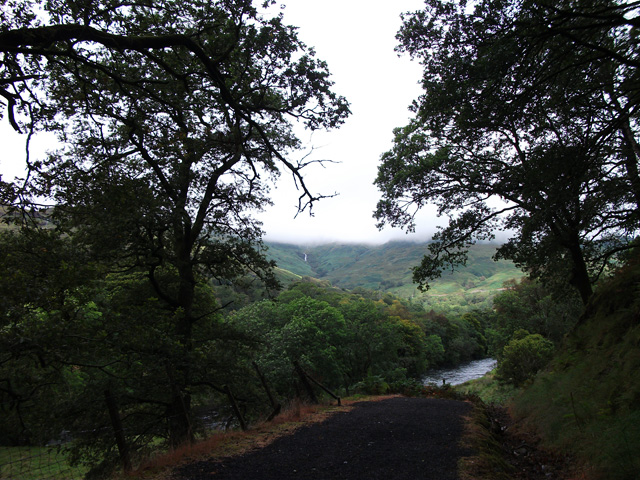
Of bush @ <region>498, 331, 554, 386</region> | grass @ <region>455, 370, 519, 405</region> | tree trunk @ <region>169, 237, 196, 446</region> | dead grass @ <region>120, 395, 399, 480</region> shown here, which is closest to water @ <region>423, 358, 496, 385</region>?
grass @ <region>455, 370, 519, 405</region>

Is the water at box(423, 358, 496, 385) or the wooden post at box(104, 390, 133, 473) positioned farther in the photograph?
the water at box(423, 358, 496, 385)

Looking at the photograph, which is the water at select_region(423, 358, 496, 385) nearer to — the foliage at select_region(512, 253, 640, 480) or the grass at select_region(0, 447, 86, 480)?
the foliage at select_region(512, 253, 640, 480)

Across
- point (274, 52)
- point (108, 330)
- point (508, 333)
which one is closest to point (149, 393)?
point (108, 330)

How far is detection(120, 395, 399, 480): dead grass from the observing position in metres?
5.79

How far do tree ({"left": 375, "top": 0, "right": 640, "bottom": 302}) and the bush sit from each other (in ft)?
42.8

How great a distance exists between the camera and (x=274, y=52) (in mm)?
7336

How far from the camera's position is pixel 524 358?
23891 mm

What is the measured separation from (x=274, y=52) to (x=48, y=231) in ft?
18.6

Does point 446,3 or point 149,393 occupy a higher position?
point 446,3

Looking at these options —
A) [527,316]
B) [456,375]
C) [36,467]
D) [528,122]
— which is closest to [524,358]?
[527,316]

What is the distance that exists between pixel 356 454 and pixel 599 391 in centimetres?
505

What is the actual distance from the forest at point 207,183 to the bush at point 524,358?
851 centimetres

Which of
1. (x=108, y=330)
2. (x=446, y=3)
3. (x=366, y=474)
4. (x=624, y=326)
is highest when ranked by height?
(x=446, y=3)

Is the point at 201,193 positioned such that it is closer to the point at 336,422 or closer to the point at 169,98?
the point at 169,98
